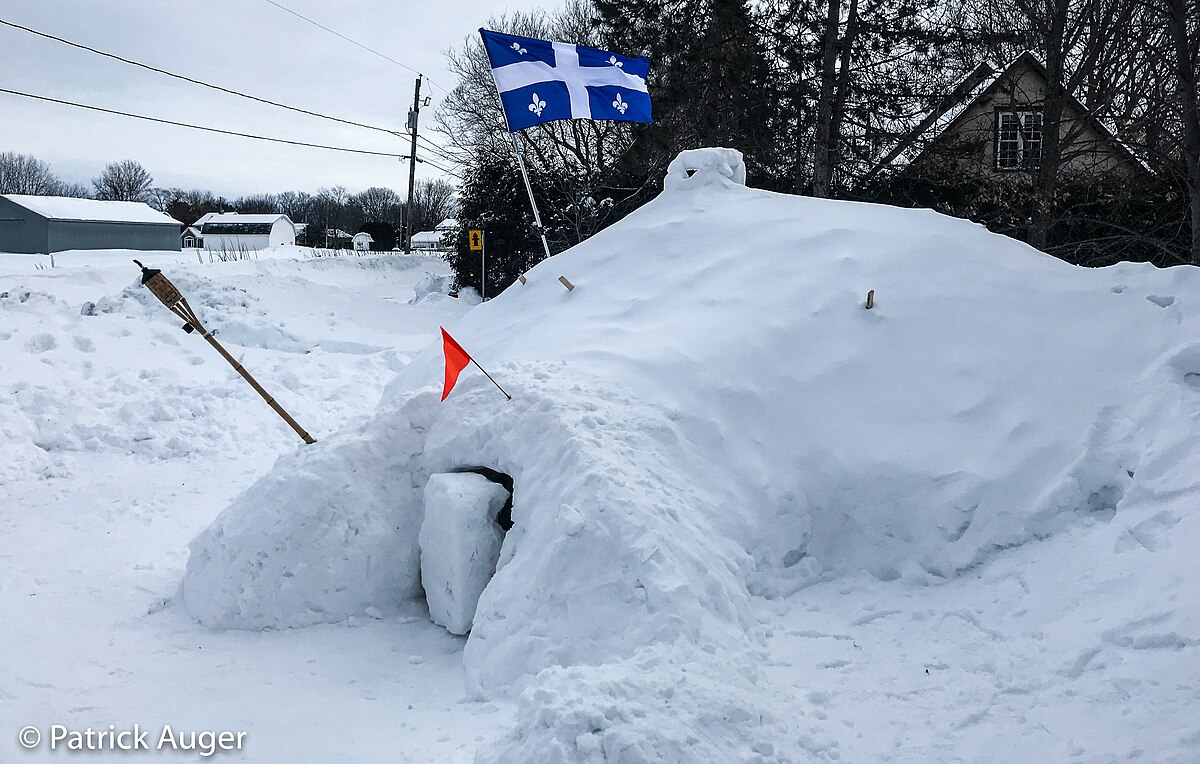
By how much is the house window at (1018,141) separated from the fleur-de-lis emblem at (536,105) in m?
6.14

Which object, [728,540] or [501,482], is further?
[501,482]

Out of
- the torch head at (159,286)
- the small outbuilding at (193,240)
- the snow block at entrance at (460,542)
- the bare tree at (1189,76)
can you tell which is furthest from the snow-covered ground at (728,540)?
the small outbuilding at (193,240)

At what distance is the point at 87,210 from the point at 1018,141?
27.9 meters

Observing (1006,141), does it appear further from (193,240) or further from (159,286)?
(193,240)

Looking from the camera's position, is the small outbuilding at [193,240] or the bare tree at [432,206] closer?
the small outbuilding at [193,240]

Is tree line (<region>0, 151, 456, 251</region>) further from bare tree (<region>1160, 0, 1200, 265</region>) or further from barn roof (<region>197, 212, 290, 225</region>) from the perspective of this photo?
bare tree (<region>1160, 0, 1200, 265</region>)

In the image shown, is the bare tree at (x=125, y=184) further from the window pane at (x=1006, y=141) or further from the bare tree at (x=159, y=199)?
the window pane at (x=1006, y=141)

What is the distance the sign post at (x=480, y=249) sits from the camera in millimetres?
20891

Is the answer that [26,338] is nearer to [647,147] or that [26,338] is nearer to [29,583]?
[29,583]

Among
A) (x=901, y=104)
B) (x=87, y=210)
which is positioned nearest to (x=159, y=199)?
(x=87, y=210)

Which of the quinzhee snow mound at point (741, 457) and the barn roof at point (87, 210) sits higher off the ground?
the barn roof at point (87, 210)

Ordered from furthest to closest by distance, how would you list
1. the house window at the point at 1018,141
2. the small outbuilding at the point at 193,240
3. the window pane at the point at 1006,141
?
the small outbuilding at the point at 193,240 < the window pane at the point at 1006,141 < the house window at the point at 1018,141

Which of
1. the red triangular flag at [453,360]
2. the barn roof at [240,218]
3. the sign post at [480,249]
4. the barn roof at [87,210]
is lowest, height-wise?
the red triangular flag at [453,360]

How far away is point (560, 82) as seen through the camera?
9750 mm
